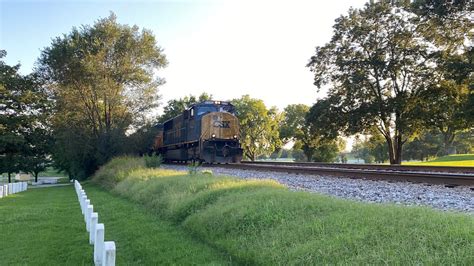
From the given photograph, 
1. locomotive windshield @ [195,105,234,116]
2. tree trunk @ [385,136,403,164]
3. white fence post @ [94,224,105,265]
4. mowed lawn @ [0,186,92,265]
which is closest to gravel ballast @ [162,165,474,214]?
white fence post @ [94,224,105,265]

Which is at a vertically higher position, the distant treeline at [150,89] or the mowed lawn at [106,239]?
the distant treeline at [150,89]

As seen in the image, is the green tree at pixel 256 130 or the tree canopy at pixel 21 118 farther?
the green tree at pixel 256 130

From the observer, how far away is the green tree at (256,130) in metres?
60.2

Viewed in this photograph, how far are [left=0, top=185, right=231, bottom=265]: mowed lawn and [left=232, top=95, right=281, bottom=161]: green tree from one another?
163 feet

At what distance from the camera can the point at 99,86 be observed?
3003 centimetres

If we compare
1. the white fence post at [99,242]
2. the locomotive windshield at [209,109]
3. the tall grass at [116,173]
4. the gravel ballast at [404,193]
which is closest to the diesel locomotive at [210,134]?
the locomotive windshield at [209,109]

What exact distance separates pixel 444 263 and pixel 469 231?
0.78 meters

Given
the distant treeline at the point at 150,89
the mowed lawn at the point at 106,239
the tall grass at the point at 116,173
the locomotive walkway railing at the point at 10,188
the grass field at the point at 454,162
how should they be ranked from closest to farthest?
the mowed lawn at the point at 106,239
the tall grass at the point at 116,173
the locomotive walkway railing at the point at 10,188
the grass field at the point at 454,162
the distant treeline at the point at 150,89

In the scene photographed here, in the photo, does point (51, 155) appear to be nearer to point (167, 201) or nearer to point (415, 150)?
point (167, 201)

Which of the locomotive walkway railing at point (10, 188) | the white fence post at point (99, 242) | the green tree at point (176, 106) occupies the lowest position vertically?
the locomotive walkway railing at point (10, 188)

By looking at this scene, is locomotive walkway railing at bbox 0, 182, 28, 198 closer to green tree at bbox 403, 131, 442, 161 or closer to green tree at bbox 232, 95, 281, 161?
green tree at bbox 232, 95, 281, 161

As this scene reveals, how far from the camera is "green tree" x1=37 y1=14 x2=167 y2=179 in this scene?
98.7ft

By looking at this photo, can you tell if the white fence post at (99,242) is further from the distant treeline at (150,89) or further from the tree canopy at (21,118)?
the tree canopy at (21,118)

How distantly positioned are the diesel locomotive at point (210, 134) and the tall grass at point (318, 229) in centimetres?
1515
